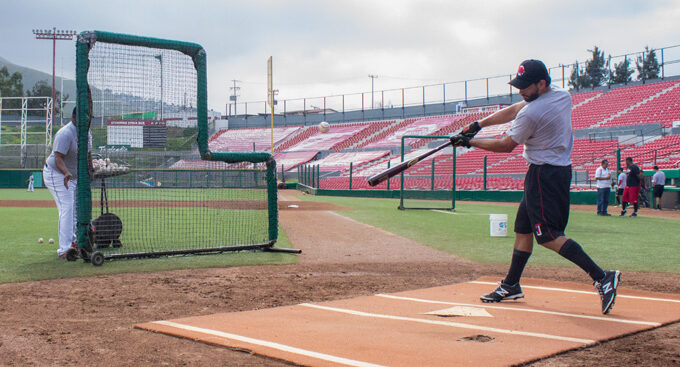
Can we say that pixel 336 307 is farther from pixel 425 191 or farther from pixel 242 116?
pixel 242 116

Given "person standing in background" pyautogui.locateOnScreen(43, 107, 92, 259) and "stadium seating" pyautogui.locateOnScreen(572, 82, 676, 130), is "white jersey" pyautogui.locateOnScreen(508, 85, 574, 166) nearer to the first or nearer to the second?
"person standing in background" pyautogui.locateOnScreen(43, 107, 92, 259)

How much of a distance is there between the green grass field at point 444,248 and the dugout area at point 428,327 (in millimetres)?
2684

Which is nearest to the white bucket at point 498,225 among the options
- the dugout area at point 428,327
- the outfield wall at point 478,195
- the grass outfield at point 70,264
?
the grass outfield at point 70,264

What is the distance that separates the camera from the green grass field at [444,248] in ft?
22.5

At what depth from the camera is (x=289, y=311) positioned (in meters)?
4.52

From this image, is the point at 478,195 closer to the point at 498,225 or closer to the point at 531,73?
the point at 498,225

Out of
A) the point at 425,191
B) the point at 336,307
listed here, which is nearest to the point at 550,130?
the point at 336,307

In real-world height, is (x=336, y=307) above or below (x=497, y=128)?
below

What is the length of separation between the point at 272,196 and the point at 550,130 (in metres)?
5.08

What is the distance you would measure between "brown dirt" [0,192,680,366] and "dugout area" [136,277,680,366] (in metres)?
0.17

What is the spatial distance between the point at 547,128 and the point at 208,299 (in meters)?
3.33

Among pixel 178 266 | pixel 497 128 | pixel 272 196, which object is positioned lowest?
pixel 178 266

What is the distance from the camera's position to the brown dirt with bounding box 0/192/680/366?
327 cm

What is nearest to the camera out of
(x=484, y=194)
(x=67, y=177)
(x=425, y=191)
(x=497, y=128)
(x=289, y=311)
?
(x=289, y=311)
